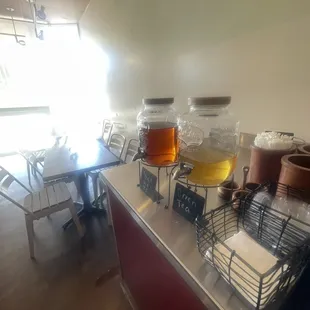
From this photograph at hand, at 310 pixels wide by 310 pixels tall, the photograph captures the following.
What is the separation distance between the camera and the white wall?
Answer: 0.89 m

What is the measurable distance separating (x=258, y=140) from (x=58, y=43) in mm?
4337

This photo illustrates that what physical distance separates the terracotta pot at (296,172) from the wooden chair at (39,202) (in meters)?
1.59

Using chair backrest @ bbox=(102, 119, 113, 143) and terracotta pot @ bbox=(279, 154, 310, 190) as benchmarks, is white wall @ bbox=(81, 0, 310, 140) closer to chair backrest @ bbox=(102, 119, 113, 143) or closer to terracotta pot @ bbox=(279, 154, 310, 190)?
terracotta pot @ bbox=(279, 154, 310, 190)

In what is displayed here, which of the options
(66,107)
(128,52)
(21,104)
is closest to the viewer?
(128,52)

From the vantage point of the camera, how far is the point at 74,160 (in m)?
1.88

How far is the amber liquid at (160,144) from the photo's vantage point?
0.61 m

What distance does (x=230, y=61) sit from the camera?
1.16 metres

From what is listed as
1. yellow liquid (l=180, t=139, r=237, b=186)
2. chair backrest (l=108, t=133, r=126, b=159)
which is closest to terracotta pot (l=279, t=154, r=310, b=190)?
yellow liquid (l=180, t=139, r=237, b=186)

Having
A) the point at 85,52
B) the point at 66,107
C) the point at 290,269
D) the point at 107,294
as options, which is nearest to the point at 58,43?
the point at 85,52

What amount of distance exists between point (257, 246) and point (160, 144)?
36 centimetres

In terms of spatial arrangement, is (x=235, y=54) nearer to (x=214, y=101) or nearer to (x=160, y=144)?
(x=214, y=101)

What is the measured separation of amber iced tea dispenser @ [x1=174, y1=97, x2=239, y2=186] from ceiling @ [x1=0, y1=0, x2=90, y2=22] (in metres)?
3.15

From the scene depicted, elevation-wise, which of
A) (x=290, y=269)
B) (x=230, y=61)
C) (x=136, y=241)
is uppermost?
(x=230, y=61)

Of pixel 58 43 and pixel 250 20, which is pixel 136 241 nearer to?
pixel 250 20
